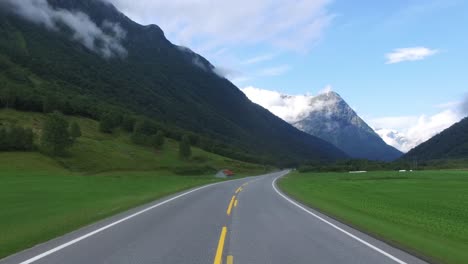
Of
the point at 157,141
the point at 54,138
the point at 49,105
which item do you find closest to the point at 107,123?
the point at 157,141

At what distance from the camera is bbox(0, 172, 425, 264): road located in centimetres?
1061

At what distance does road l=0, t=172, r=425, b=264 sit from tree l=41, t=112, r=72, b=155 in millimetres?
85748

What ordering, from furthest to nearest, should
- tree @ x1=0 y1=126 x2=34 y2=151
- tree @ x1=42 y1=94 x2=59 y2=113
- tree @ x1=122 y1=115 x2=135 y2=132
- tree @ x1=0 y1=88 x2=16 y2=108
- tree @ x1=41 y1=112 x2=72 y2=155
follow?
tree @ x1=122 y1=115 x2=135 y2=132
tree @ x1=42 y1=94 x2=59 y2=113
tree @ x1=0 y1=88 x2=16 y2=108
tree @ x1=41 y1=112 x2=72 y2=155
tree @ x1=0 y1=126 x2=34 y2=151

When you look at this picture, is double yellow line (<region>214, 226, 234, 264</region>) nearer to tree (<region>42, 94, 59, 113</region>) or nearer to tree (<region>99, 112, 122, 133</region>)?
tree (<region>99, 112, 122, 133</region>)

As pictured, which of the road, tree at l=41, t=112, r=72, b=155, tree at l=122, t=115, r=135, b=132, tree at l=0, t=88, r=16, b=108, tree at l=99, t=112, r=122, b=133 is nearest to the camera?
the road

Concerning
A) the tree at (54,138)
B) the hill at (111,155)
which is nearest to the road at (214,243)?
the hill at (111,155)

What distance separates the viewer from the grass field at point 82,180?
57.8 ft

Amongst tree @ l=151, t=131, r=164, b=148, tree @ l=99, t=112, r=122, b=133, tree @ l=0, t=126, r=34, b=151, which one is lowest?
tree @ l=0, t=126, r=34, b=151

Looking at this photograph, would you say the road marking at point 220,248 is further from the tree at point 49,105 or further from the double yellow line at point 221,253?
the tree at point 49,105

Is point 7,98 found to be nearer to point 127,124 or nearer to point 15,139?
point 127,124

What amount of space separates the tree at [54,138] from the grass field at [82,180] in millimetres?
2812

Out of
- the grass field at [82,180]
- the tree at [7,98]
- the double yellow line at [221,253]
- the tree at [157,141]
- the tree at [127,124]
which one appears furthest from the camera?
the tree at [127,124]

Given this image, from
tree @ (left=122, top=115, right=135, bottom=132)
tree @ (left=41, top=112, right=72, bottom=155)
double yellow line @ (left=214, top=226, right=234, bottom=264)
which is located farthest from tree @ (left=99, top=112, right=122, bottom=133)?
double yellow line @ (left=214, top=226, right=234, bottom=264)

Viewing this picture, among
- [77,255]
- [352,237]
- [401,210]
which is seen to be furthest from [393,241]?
[401,210]
